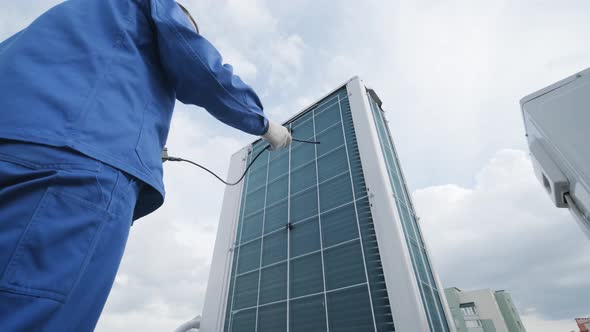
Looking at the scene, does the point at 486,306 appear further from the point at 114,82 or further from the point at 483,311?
the point at 114,82

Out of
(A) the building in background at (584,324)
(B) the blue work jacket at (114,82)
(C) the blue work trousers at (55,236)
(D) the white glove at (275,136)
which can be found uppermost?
(A) the building in background at (584,324)

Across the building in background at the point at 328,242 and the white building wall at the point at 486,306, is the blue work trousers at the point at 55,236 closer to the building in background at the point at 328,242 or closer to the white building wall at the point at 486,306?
the building in background at the point at 328,242

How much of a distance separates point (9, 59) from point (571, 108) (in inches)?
103

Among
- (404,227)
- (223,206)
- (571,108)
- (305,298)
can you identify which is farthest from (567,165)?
(223,206)

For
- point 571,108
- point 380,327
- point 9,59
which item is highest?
point 571,108

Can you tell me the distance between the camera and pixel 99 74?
34.2 inches

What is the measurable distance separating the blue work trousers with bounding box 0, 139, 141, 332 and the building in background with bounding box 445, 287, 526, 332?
1213 inches

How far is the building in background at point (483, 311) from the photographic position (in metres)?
25.2

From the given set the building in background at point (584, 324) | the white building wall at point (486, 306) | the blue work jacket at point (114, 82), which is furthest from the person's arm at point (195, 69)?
the white building wall at point (486, 306)

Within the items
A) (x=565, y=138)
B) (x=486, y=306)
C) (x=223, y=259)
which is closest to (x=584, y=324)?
(x=486, y=306)

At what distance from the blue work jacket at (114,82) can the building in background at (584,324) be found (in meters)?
19.8

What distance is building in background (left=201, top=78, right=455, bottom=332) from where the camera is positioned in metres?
3.30

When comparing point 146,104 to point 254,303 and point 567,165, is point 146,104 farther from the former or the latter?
point 254,303

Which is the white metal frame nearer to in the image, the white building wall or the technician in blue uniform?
the technician in blue uniform
